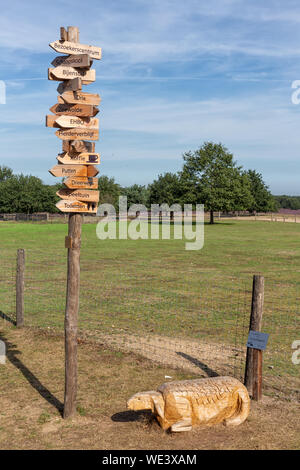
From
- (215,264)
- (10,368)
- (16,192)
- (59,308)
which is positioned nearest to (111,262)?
(215,264)

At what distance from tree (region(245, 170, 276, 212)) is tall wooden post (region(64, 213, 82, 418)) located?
321 feet

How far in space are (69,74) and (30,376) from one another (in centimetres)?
512

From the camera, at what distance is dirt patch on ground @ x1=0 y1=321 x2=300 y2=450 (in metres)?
5.77

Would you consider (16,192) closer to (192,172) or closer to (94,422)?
(192,172)

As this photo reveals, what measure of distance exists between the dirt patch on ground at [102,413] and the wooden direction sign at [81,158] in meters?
3.58

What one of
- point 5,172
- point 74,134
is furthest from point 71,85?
point 5,172

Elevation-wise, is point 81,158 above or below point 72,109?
below

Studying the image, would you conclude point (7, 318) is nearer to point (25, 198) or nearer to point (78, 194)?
point (78, 194)

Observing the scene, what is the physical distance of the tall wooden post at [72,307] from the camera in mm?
6441

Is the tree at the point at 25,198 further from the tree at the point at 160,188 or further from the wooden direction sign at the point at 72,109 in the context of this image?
the wooden direction sign at the point at 72,109

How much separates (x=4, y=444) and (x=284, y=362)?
539 centimetres

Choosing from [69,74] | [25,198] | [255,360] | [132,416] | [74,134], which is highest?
[25,198]

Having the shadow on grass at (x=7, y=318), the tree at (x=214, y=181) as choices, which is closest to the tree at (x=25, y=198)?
the tree at (x=214, y=181)

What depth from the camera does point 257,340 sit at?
722cm
